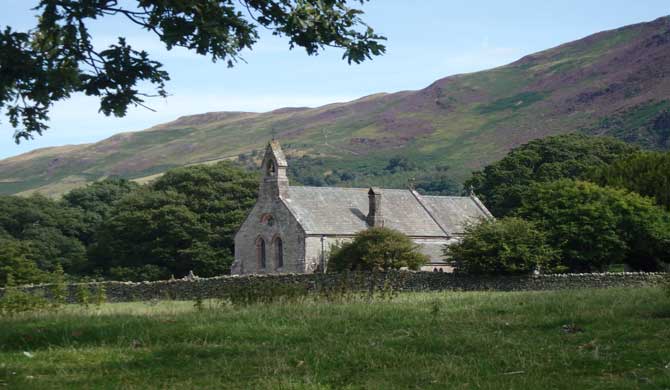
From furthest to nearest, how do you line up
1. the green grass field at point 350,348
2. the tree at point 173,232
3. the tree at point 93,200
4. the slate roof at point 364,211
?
the tree at point 93,200 < the tree at point 173,232 < the slate roof at point 364,211 < the green grass field at point 350,348

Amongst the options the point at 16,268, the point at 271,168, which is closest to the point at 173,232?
the point at 271,168

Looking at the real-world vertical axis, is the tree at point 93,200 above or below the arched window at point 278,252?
above

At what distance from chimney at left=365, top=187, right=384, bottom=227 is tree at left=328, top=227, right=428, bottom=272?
533 inches

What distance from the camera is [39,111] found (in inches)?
696

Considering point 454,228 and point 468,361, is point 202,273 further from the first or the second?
point 468,361

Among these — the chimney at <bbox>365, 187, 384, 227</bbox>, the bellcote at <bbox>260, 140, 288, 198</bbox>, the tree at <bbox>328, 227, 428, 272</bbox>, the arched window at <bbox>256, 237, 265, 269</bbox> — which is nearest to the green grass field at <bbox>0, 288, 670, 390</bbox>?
the tree at <bbox>328, 227, 428, 272</bbox>

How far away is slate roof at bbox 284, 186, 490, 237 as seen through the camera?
6544 centimetres

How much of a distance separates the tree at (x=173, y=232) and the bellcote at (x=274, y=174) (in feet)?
36.3

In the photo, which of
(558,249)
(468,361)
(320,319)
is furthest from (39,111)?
(558,249)

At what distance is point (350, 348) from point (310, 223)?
5070 cm

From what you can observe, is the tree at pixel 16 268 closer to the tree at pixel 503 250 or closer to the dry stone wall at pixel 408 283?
the dry stone wall at pixel 408 283

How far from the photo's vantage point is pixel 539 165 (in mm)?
94062

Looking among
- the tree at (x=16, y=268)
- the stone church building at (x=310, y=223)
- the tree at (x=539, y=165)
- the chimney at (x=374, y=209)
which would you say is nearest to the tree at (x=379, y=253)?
the stone church building at (x=310, y=223)

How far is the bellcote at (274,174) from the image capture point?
6631cm
